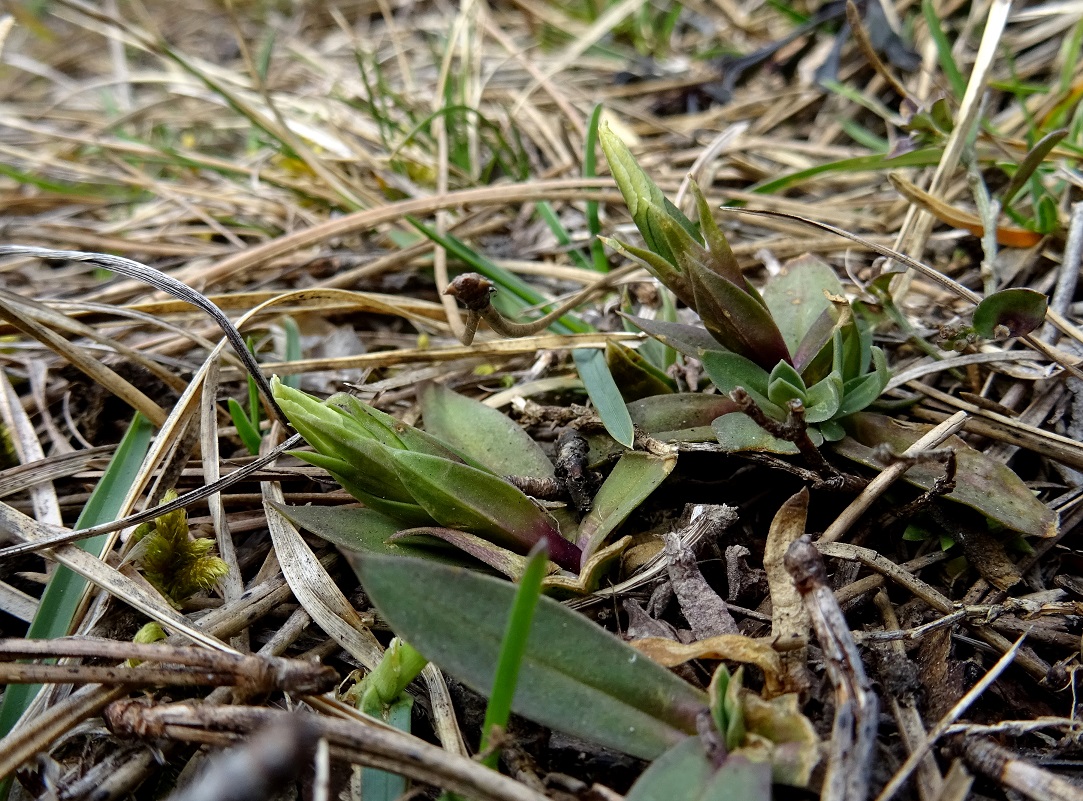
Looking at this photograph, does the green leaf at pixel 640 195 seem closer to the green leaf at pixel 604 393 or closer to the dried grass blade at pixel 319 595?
the green leaf at pixel 604 393

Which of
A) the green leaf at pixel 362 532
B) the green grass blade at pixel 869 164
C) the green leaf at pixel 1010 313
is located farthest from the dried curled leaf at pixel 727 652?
the green grass blade at pixel 869 164

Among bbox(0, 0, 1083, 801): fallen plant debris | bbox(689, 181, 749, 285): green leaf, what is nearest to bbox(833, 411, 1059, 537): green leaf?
bbox(0, 0, 1083, 801): fallen plant debris

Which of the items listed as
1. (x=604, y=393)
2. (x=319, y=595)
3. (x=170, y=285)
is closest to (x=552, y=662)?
(x=319, y=595)

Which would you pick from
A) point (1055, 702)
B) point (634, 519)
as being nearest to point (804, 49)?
point (634, 519)

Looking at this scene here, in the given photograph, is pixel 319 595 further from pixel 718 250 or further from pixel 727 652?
pixel 718 250

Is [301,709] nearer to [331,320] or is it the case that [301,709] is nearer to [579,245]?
[331,320]

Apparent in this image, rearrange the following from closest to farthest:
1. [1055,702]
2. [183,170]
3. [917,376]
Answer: [1055,702], [917,376], [183,170]

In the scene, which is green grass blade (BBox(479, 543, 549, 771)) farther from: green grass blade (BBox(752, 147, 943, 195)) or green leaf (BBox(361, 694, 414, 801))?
green grass blade (BBox(752, 147, 943, 195))
